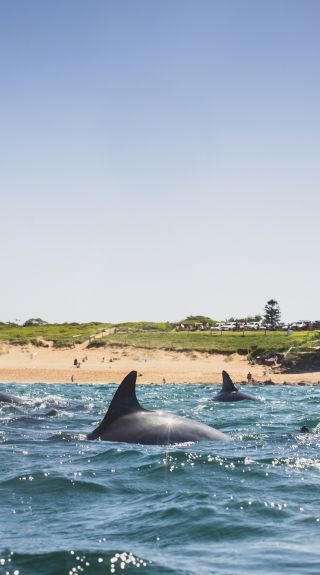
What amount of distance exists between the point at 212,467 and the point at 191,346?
68691 mm

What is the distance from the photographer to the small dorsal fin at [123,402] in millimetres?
14998

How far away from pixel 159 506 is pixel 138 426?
5870 millimetres

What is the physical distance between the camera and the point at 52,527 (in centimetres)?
852

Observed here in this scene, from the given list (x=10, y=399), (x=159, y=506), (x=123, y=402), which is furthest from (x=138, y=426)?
(x=10, y=399)

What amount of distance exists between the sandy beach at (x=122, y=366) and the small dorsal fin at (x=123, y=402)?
140 ft

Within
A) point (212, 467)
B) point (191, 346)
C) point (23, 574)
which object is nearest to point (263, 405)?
point (212, 467)

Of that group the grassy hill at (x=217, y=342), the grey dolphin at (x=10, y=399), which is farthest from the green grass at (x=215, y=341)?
the grey dolphin at (x=10, y=399)

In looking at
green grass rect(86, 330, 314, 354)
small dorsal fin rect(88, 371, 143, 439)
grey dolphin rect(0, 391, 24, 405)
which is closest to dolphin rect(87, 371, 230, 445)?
small dorsal fin rect(88, 371, 143, 439)

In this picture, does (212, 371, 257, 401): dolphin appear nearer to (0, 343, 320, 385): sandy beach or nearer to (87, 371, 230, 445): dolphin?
(87, 371, 230, 445): dolphin

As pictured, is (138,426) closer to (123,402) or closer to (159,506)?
(123,402)

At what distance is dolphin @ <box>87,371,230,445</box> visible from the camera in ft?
49.3

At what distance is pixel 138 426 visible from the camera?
50.9ft

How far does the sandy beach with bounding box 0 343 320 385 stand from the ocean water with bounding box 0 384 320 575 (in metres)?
44.2

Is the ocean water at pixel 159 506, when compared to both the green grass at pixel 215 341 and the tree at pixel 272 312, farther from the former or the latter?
the tree at pixel 272 312
